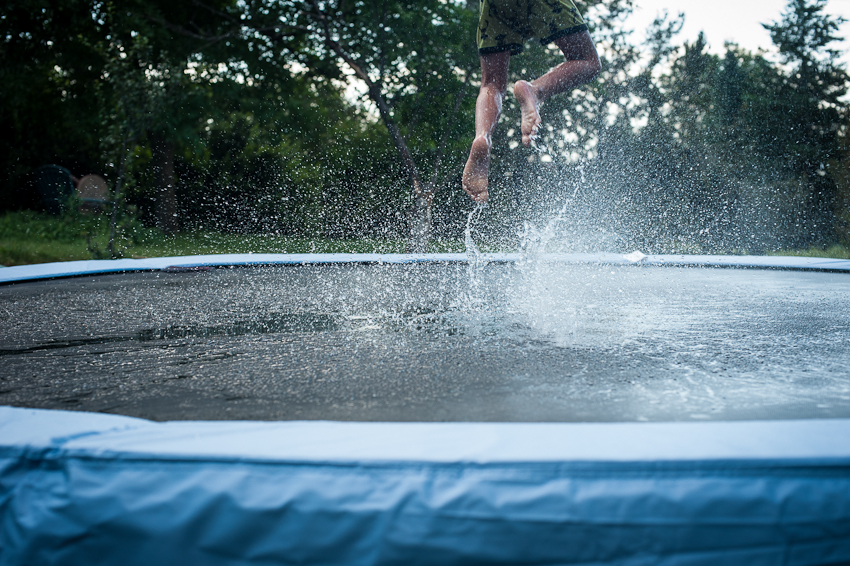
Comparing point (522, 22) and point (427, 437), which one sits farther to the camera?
point (522, 22)

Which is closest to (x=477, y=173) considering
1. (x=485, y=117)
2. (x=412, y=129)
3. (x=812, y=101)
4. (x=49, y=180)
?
(x=485, y=117)

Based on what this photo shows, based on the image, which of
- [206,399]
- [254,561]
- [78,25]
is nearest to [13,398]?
[206,399]

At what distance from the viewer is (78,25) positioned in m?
7.22

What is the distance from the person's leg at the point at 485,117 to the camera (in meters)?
1.88

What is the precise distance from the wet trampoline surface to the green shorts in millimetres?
811

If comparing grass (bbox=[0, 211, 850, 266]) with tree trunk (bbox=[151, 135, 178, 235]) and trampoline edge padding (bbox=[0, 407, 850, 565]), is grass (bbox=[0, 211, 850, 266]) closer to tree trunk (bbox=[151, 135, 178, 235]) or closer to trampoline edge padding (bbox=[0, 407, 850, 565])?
tree trunk (bbox=[151, 135, 178, 235])

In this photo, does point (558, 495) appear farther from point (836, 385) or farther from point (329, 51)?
point (329, 51)

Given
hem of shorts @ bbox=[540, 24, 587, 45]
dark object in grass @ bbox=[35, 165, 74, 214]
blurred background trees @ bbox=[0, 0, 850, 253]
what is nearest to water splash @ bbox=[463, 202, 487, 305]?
hem of shorts @ bbox=[540, 24, 587, 45]

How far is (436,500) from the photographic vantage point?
55cm

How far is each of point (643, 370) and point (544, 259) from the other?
3.04 meters

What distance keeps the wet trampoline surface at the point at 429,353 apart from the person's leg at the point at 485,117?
0.40m

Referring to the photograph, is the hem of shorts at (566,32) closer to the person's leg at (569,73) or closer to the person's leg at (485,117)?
the person's leg at (569,73)

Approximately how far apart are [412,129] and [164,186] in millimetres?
3567

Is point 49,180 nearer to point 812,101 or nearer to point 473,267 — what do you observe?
point 473,267
